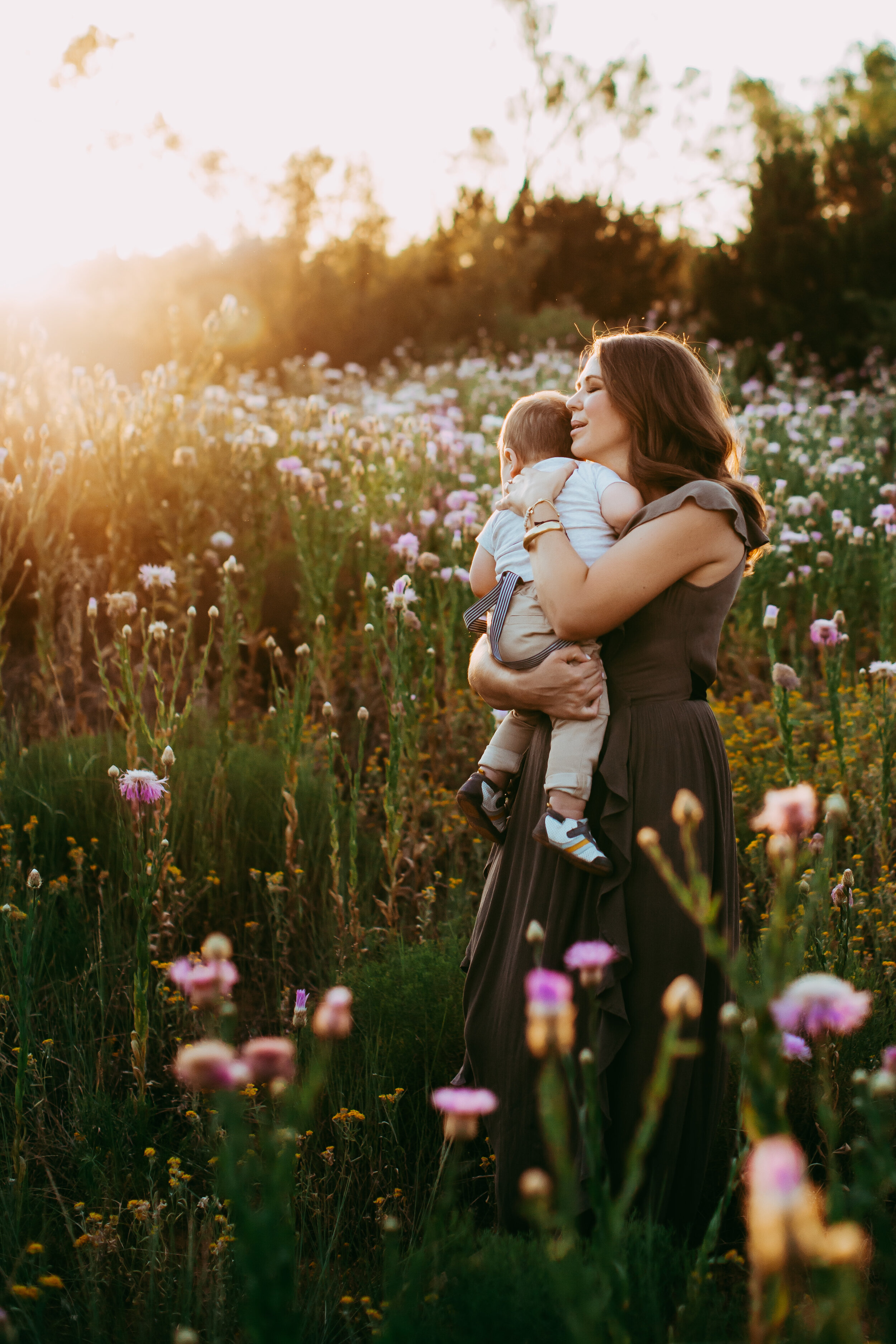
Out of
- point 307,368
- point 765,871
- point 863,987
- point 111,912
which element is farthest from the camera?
point 307,368

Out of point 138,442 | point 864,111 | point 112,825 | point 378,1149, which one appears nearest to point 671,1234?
point 378,1149

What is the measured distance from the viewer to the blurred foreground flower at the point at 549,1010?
78cm

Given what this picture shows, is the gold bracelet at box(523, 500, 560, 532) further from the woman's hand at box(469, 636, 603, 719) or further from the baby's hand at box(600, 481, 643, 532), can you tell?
the woman's hand at box(469, 636, 603, 719)

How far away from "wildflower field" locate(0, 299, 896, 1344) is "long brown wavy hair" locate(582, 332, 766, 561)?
432mm

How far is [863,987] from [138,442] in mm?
3987

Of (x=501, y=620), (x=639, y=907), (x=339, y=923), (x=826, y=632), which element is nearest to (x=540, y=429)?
(x=501, y=620)

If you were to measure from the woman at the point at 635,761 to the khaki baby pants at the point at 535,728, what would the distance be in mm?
27

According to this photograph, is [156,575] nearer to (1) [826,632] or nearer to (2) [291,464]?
(2) [291,464]

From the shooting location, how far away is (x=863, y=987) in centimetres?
216

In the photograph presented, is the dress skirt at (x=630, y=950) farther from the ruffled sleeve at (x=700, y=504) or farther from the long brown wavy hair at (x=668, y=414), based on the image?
the long brown wavy hair at (x=668, y=414)

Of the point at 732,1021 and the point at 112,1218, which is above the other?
the point at 732,1021

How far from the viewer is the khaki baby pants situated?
1763 millimetres

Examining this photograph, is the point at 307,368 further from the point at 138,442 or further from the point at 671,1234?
the point at 671,1234

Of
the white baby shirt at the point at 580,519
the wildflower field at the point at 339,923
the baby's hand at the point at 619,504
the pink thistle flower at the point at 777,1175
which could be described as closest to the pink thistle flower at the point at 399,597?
the wildflower field at the point at 339,923
